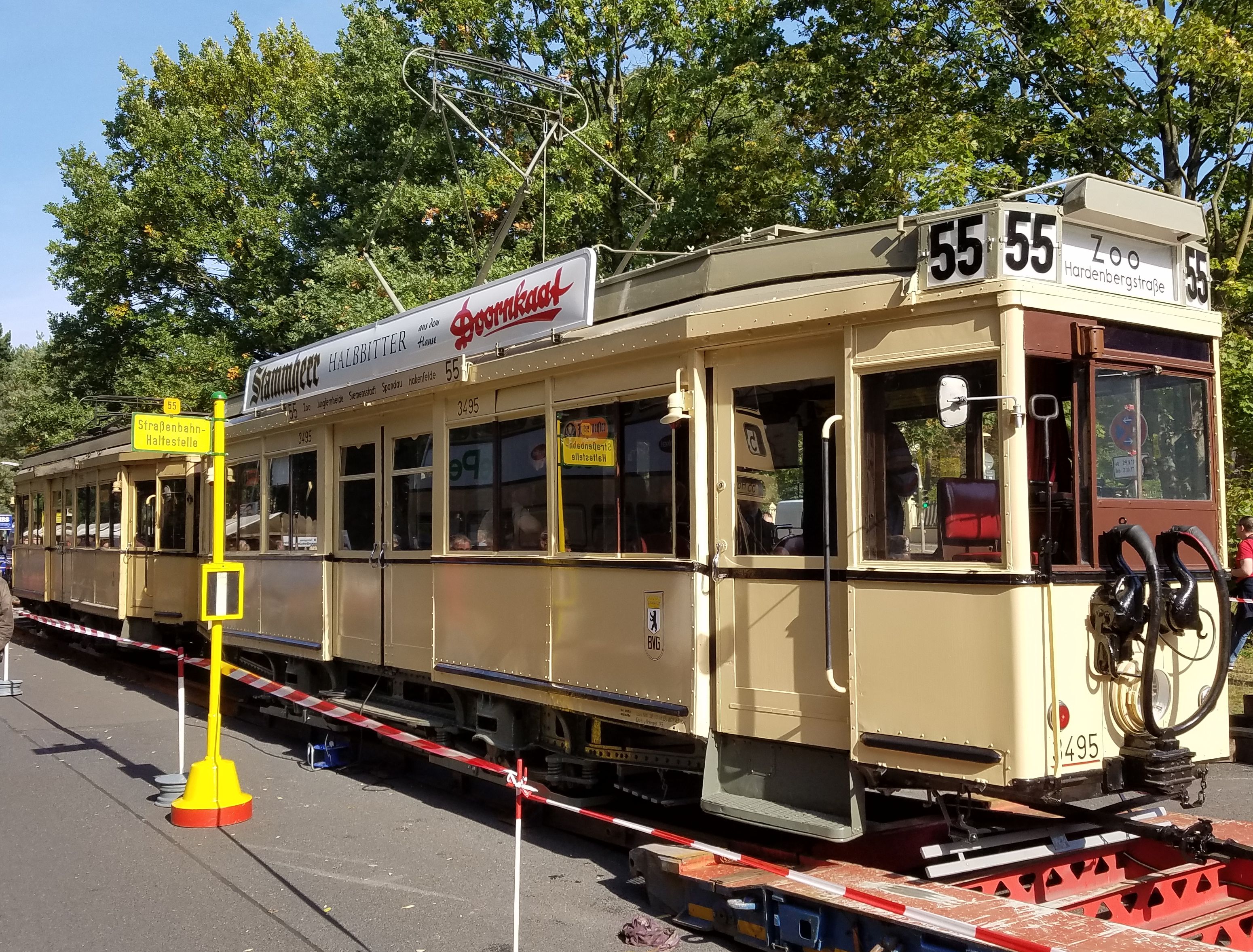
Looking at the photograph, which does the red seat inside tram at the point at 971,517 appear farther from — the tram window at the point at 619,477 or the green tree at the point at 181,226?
the green tree at the point at 181,226

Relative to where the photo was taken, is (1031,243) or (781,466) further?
(781,466)

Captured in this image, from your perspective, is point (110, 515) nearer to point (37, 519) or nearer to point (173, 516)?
point (173, 516)

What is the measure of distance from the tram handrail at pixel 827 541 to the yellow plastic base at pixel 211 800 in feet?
14.5

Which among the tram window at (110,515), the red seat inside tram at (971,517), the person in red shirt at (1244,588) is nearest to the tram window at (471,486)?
the red seat inside tram at (971,517)

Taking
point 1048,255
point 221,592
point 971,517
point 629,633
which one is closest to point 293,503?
point 221,592

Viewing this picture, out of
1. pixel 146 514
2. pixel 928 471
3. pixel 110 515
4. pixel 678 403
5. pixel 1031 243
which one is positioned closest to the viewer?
pixel 1031 243

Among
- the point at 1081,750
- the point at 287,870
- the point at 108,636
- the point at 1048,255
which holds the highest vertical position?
the point at 1048,255

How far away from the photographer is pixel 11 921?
5719 mm

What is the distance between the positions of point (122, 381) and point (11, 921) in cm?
2449

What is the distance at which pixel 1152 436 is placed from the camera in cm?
542

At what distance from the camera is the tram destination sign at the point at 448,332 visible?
23.0 feet

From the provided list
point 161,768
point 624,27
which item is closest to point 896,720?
point 161,768

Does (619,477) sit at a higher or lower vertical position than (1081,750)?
higher

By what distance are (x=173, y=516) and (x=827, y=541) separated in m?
10.9
